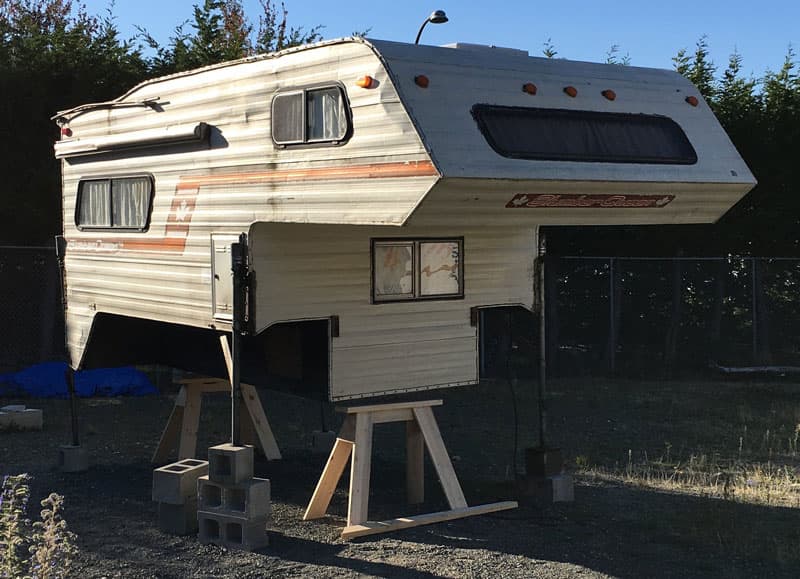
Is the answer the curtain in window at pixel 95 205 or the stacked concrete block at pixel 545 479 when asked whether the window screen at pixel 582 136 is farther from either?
the curtain in window at pixel 95 205

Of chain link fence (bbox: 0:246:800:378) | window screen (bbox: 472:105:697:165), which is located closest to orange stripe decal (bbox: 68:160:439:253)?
window screen (bbox: 472:105:697:165)

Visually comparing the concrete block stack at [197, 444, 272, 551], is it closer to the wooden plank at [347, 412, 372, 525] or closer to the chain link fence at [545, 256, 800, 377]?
the wooden plank at [347, 412, 372, 525]

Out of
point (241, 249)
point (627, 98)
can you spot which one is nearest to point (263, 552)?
point (241, 249)

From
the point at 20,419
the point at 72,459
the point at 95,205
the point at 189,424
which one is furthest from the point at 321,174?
the point at 20,419

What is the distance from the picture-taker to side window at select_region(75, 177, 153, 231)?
30.5 feet

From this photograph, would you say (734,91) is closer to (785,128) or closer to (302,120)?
(785,128)

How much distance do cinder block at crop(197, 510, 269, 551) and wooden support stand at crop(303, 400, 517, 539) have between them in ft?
2.20

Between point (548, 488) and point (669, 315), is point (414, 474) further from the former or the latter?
point (669, 315)

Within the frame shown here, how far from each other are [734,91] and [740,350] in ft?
15.6

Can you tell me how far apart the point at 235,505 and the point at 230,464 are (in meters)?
0.33

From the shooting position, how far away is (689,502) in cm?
895

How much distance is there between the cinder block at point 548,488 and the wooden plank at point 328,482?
1639 mm

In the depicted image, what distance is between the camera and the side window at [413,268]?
8250 mm

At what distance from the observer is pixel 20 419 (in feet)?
41.0
